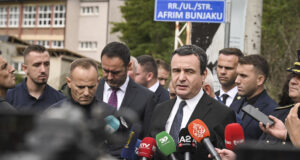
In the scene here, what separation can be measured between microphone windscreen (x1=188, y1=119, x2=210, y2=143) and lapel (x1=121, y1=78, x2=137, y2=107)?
7.39 ft

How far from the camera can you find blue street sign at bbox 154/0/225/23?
25.8ft

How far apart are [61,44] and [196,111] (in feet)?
186

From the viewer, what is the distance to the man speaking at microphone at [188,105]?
13.2 ft

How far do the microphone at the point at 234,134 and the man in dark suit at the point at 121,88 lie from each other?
85.8 inches

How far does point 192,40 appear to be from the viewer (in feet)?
27.7

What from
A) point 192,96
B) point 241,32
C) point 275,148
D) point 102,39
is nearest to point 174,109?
point 192,96

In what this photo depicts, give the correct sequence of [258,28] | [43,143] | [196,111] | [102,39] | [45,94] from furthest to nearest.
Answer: [102,39]
[258,28]
[45,94]
[196,111]
[43,143]

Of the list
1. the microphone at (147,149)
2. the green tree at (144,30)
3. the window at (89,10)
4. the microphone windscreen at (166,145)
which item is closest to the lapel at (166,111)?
the microphone at (147,149)

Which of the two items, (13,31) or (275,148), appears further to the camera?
(13,31)

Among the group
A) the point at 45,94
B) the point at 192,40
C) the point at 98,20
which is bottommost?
the point at 45,94

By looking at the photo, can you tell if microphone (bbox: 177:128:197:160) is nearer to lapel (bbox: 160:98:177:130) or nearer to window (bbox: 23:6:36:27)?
lapel (bbox: 160:98:177:130)

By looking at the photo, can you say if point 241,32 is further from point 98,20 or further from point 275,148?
point 98,20

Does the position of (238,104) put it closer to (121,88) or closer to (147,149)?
(121,88)

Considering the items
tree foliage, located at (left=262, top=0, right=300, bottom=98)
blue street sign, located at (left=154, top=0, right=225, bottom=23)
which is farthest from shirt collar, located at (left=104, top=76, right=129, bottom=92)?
tree foliage, located at (left=262, top=0, right=300, bottom=98)
